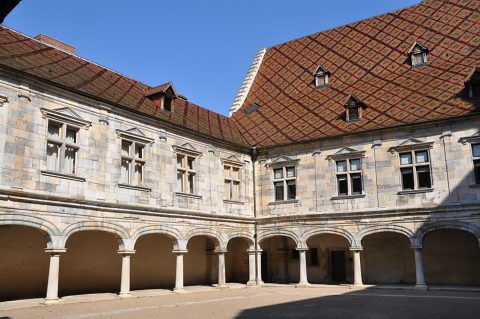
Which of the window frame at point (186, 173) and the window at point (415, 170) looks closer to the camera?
the window at point (415, 170)

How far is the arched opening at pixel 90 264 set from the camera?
41.7ft

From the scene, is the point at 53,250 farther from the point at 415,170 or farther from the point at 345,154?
the point at 415,170

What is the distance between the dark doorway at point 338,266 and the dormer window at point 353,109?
4576 mm

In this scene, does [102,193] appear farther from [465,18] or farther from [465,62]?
[465,18]

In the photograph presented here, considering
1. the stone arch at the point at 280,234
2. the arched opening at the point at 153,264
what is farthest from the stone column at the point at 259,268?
the arched opening at the point at 153,264

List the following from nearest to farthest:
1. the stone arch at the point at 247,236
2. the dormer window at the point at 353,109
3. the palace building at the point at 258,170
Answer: the palace building at the point at 258,170
the dormer window at the point at 353,109
the stone arch at the point at 247,236

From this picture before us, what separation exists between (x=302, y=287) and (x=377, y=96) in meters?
6.74

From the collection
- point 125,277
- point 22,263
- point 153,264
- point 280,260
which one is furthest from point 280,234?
point 22,263

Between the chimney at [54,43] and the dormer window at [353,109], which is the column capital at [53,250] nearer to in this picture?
the chimney at [54,43]

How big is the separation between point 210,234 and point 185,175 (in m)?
2.02

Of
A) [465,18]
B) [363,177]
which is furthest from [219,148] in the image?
[465,18]

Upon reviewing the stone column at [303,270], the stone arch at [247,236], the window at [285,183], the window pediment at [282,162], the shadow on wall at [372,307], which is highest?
the window pediment at [282,162]

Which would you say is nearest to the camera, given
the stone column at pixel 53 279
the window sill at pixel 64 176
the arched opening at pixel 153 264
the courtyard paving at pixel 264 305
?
the courtyard paving at pixel 264 305

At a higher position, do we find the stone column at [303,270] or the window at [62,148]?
the window at [62,148]
